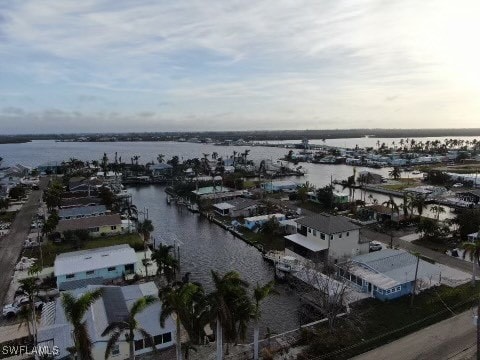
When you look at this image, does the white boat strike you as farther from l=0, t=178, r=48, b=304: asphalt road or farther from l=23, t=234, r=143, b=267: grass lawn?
l=0, t=178, r=48, b=304: asphalt road

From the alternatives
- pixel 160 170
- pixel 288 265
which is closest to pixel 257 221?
pixel 288 265

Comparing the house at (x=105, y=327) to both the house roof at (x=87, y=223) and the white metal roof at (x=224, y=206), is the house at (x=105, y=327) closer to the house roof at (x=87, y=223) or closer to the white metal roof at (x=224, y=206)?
the house roof at (x=87, y=223)

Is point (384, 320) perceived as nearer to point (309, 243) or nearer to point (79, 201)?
point (309, 243)

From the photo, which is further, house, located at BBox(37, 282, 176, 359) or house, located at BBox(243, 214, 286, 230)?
house, located at BBox(243, 214, 286, 230)

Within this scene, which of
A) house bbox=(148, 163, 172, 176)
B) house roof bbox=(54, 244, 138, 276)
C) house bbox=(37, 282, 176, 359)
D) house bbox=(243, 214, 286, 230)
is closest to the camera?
house bbox=(37, 282, 176, 359)

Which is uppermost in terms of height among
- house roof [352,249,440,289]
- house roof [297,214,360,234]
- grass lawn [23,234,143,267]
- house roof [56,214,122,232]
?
house roof [297,214,360,234]

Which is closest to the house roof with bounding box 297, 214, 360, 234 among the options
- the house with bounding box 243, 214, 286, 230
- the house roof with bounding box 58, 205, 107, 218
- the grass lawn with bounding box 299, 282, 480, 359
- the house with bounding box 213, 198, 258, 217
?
the grass lawn with bounding box 299, 282, 480, 359
